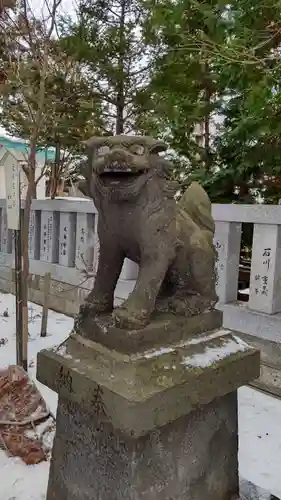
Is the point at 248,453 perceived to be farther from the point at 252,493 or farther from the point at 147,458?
the point at 147,458

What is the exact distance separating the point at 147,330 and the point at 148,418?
227 millimetres

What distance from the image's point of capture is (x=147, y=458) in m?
1.11

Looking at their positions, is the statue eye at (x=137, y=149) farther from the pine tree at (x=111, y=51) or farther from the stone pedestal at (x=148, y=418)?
the pine tree at (x=111, y=51)

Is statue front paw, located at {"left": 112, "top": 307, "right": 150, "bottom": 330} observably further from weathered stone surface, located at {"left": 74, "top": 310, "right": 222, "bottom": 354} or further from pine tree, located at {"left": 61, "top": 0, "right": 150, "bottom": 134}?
pine tree, located at {"left": 61, "top": 0, "right": 150, "bottom": 134}

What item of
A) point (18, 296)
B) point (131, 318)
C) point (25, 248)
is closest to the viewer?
point (131, 318)

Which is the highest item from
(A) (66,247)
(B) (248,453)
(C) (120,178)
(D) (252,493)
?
(C) (120,178)

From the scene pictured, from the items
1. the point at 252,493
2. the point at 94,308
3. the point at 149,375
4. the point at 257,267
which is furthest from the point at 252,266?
the point at 149,375

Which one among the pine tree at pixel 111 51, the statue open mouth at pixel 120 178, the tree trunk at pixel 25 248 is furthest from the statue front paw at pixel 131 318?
the pine tree at pixel 111 51

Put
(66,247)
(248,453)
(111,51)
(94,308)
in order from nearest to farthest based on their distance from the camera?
(94,308) < (248,453) < (66,247) < (111,51)

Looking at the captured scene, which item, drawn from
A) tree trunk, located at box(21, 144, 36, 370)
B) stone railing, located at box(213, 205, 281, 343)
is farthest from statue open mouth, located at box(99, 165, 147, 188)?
tree trunk, located at box(21, 144, 36, 370)

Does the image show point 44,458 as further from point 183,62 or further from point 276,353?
point 183,62

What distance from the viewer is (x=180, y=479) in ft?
3.93

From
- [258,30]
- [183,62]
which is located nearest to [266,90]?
[258,30]

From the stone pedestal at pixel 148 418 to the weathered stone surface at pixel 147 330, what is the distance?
2 centimetres
